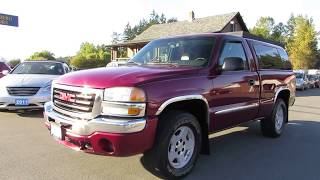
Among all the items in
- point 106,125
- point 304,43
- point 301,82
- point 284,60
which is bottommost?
point 301,82

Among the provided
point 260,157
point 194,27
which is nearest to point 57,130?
point 260,157

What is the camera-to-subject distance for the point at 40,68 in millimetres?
11461

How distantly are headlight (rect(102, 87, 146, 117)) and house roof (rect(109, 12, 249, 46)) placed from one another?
3176 centimetres

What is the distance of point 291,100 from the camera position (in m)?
8.58

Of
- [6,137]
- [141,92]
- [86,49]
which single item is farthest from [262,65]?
[86,49]

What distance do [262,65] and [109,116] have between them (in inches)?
146

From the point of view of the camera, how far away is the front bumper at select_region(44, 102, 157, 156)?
4.24m

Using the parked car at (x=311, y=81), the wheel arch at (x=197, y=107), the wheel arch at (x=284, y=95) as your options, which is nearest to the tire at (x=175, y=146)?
the wheel arch at (x=197, y=107)

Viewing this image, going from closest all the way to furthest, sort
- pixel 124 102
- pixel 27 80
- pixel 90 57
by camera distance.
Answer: pixel 124 102, pixel 27 80, pixel 90 57

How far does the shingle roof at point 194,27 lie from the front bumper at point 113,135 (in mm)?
32064

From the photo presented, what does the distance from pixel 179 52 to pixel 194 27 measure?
33.9 m

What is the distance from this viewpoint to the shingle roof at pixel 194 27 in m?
36.8

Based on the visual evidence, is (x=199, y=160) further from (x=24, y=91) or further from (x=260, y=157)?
(x=24, y=91)

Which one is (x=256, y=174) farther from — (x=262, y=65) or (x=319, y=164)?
(x=262, y=65)
